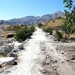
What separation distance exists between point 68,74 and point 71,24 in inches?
184

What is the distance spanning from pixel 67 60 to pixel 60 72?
5582mm

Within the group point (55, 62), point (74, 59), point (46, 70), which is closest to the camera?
point (46, 70)

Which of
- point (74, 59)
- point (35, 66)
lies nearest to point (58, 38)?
point (74, 59)

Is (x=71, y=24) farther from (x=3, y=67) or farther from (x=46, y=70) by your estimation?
(x=3, y=67)

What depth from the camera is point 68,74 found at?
62.2ft

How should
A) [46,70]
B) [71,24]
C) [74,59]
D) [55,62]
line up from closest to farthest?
[71,24], [46,70], [55,62], [74,59]

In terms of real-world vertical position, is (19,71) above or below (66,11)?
below

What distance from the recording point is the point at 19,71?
1933 centimetres

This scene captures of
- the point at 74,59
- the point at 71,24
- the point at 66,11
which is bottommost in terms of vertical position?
the point at 74,59

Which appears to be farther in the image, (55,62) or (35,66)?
(55,62)

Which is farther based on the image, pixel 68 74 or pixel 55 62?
pixel 55 62

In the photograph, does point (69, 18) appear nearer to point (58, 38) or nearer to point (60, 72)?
point (60, 72)

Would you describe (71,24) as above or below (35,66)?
above

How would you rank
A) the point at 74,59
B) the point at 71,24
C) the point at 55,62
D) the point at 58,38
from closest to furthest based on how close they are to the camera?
the point at 71,24, the point at 55,62, the point at 74,59, the point at 58,38
